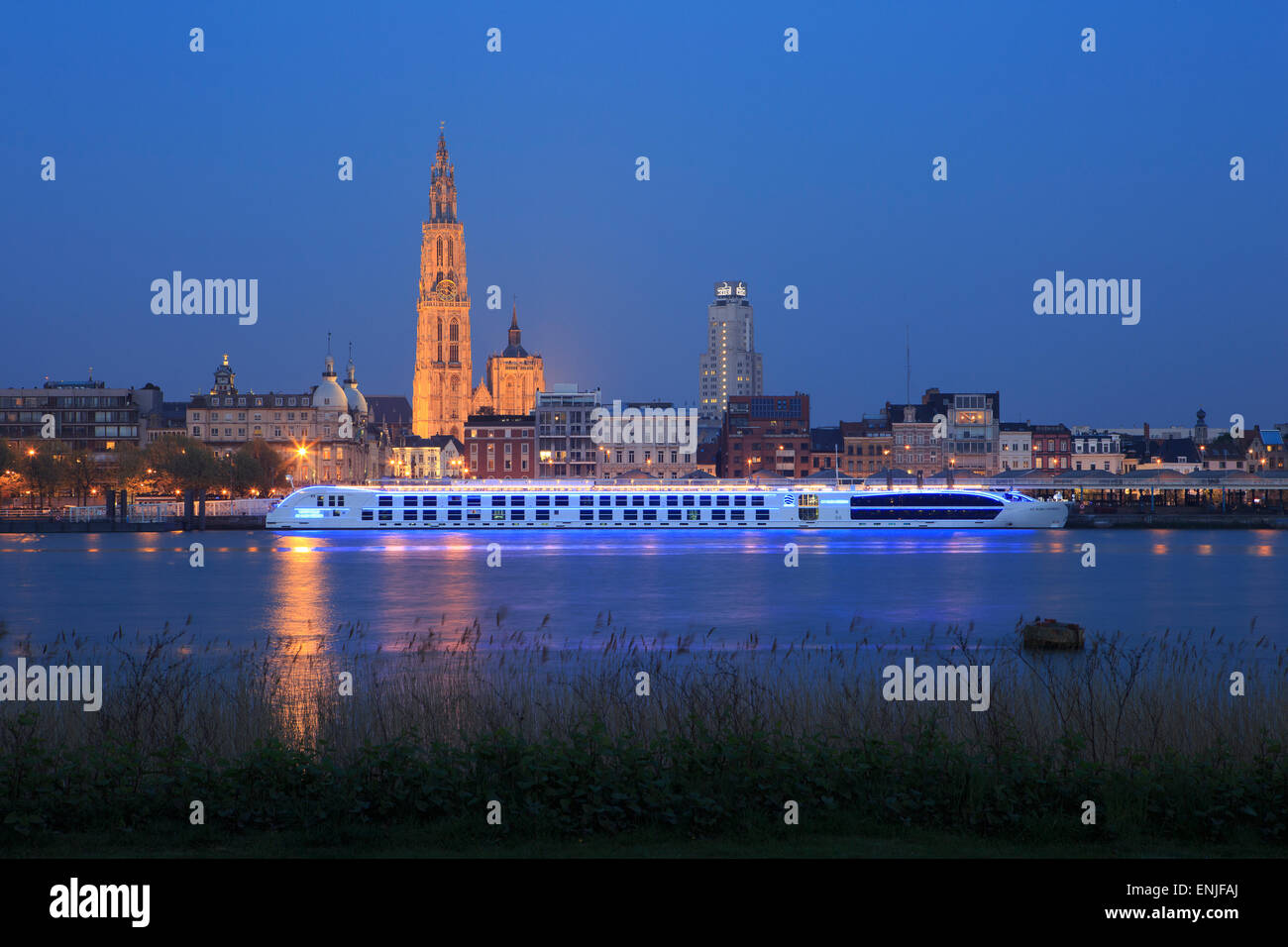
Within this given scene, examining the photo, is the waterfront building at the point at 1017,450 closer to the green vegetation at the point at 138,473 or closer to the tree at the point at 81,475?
the green vegetation at the point at 138,473

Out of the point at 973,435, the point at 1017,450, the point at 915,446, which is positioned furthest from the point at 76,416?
the point at 1017,450

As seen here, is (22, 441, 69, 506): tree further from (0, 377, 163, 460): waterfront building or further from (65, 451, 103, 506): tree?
(0, 377, 163, 460): waterfront building

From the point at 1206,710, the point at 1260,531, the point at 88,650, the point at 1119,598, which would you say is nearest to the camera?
the point at 1206,710

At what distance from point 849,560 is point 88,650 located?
50.0 m

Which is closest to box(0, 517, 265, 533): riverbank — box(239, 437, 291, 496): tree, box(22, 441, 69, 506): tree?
box(22, 441, 69, 506): tree

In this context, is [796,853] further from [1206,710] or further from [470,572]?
[470,572]

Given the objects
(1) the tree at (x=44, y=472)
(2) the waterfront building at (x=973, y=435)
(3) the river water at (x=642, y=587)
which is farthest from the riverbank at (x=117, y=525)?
(2) the waterfront building at (x=973, y=435)

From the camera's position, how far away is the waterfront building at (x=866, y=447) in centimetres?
18788

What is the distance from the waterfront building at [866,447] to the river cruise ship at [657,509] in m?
69.2

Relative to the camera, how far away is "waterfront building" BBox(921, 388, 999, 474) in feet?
601
